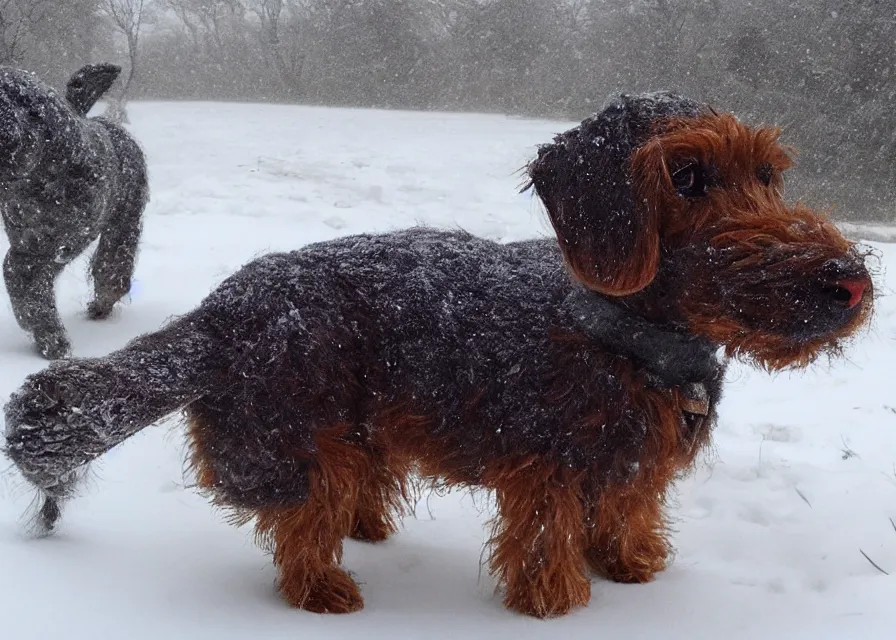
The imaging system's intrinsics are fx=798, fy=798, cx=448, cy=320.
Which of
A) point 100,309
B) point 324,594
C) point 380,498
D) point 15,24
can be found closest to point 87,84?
point 100,309

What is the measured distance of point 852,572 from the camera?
8.09 feet

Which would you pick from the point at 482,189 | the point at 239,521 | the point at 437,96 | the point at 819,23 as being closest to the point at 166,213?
the point at 482,189

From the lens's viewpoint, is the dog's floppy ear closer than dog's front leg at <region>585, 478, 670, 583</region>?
Yes

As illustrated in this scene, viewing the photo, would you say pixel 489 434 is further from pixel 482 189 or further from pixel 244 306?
pixel 482 189

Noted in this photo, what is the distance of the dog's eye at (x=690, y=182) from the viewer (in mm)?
1946

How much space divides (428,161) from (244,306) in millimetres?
9146

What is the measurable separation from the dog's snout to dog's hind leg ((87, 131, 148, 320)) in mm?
4467

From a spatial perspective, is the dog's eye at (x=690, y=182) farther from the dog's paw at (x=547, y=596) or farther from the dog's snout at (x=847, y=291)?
the dog's paw at (x=547, y=596)

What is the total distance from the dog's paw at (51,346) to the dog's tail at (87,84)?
1474 millimetres

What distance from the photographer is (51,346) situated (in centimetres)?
444

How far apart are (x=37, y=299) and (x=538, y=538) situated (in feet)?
11.2

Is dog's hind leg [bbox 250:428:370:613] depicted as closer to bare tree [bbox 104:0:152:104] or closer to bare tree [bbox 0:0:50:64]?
bare tree [bbox 0:0:50:64]

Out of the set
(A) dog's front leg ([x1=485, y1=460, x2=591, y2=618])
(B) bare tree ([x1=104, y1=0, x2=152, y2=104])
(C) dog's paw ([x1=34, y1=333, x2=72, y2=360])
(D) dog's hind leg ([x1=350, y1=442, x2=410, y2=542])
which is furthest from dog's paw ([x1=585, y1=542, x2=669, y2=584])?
(B) bare tree ([x1=104, y1=0, x2=152, y2=104])

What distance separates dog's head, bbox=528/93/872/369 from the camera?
5.99ft
